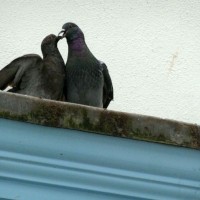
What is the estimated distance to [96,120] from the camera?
104cm

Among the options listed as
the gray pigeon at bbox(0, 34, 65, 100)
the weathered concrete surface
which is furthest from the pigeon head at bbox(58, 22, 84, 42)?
the weathered concrete surface

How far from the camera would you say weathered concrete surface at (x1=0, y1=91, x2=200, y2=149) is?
102 cm

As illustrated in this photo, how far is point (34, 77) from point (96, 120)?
400 mm

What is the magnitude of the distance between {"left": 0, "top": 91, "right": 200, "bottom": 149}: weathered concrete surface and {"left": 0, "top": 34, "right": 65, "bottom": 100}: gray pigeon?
0.33 metres

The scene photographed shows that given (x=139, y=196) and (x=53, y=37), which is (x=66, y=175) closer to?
(x=139, y=196)

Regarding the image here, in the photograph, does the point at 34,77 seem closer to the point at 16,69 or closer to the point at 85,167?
the point at 16,69

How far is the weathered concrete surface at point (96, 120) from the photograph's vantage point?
3.35 ft

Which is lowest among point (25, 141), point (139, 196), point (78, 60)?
point (139, 196)

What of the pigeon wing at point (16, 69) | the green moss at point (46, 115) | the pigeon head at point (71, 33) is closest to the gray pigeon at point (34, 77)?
the pigeon wing at point (16, 69)

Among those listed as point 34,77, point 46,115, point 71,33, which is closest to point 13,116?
point 46,115

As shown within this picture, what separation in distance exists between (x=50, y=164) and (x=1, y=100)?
0.50 ft

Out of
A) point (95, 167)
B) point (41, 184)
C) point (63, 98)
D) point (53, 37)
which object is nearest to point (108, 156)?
point (95, 167)

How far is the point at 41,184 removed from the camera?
3.40 ft

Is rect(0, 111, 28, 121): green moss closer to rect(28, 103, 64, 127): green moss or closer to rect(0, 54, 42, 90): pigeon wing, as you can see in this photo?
rect(28, 103, 64, 127): green moss
